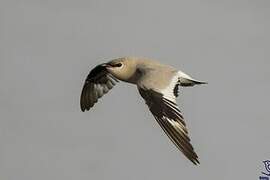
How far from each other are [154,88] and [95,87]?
417 millimetres

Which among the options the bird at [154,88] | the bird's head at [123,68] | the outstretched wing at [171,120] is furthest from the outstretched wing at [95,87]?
the outstretched wing at [171,120]

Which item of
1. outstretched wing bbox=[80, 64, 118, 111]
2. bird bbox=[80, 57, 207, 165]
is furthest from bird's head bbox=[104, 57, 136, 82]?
outstretched wing bbox=[80, 64, 118, 111]

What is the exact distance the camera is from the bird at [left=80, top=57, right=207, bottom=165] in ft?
4.80

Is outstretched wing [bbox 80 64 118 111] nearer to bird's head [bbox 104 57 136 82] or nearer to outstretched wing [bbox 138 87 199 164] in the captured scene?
bird's head [bbox 104 57 136 82]

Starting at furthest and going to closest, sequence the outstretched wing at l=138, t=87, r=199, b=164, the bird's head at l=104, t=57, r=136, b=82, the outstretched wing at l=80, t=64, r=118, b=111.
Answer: the outstretched wing at l=80, t=64, r=118, b=111, the bird's head at l=104, t=57, r=136, b=82, the outstretched wing at l=138, t=87, r=199, b=164

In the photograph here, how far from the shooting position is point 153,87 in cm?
150

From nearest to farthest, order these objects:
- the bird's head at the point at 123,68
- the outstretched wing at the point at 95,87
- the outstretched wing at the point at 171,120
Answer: the outstretched wing at the point at 171,120 < the bird's head at the point at 123,68 < the outstretched wing at the point at 95,87

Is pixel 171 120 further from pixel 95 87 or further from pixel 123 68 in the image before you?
pixel 95 87

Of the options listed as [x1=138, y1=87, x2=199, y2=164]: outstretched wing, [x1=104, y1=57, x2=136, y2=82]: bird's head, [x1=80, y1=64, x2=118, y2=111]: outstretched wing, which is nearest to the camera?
[x1=138, y1=87, x2=199, y2=164]: outstretched wing

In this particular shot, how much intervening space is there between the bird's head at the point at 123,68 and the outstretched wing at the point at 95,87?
0.13m

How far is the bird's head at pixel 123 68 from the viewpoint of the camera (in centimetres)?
166

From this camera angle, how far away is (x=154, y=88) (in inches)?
58.9

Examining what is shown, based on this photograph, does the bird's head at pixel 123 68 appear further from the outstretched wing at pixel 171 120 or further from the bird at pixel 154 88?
the outstretched wing at pixel 171 120

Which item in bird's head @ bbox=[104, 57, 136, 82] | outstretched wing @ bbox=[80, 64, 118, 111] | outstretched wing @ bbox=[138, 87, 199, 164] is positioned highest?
bird's head @ bbox=[104, 57, 136, 82]
